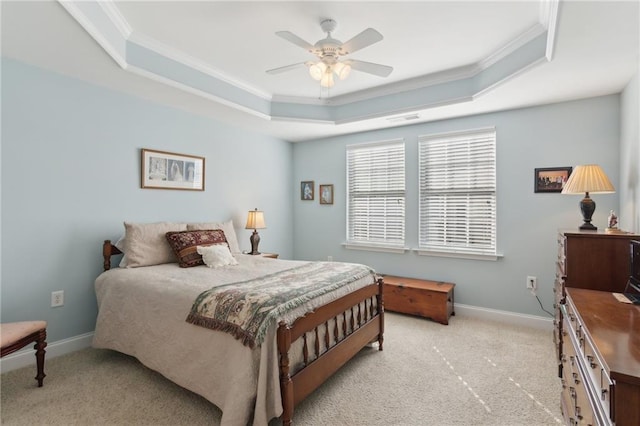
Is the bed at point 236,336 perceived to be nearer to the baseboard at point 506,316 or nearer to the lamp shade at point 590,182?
the baseboard at point 506,316

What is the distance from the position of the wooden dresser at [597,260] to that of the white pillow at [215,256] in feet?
8.95

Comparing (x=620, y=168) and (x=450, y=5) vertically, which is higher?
(x=450, y=5)

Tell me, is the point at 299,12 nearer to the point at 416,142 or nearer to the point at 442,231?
the point at 416,142

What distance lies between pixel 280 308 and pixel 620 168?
343 cm

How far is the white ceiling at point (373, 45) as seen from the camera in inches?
79.4

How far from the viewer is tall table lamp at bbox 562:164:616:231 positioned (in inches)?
96.7

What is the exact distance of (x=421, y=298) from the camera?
3.62 m

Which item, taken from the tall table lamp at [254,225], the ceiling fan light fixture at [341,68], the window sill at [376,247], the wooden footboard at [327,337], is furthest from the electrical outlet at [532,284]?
the tall table lamp at [254,225]

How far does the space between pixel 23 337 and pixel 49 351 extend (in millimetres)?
756

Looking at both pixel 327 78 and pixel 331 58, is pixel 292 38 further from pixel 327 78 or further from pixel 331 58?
pixel 327 78

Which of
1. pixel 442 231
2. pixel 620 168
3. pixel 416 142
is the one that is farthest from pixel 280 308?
pixel 620 168

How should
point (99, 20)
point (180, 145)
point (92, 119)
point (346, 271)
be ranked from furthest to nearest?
point (180, 145) → point (92, 119) → point (346, 271) → point (99, 20)

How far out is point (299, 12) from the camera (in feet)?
7.57

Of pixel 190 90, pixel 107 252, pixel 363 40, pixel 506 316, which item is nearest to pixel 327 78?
pixel 363 40
